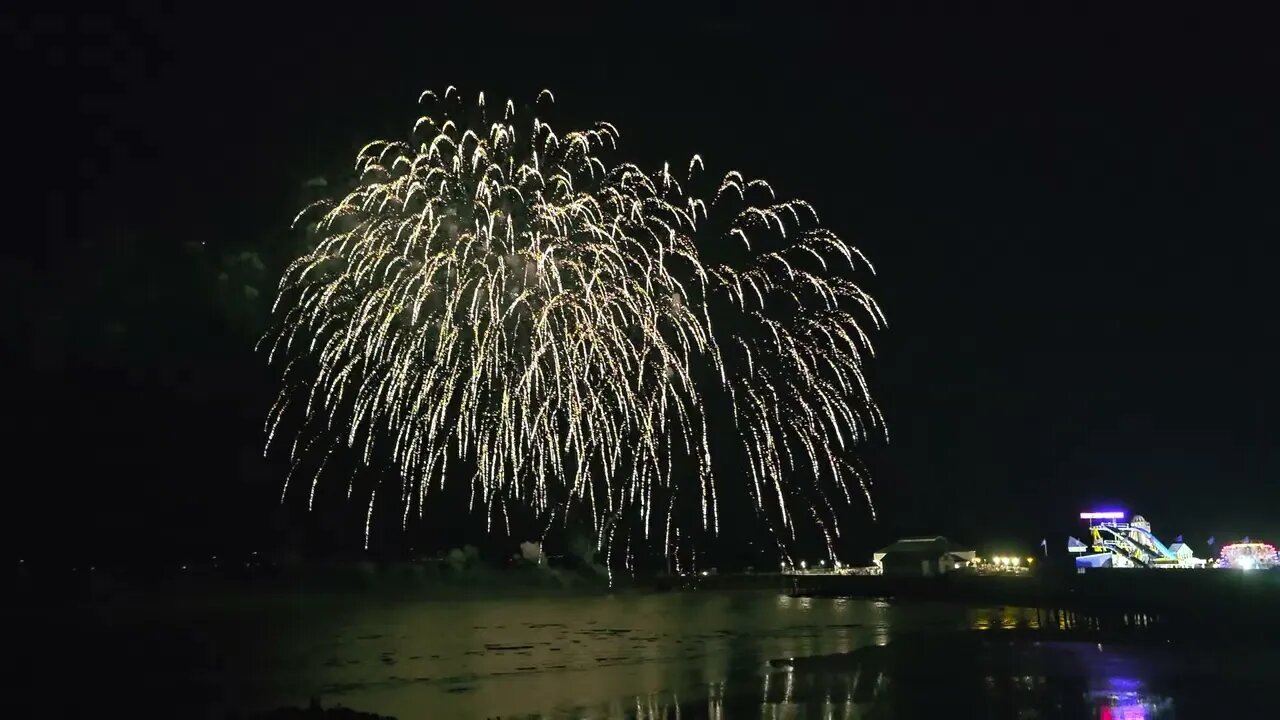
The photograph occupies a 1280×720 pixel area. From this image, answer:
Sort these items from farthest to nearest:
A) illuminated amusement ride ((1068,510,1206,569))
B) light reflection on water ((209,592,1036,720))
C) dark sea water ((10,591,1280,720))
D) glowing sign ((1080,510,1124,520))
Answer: glowing sign ((1080,510,1124,520)) < illuminated amusement ride ((1068,510,1206,569)) < light reflection on water ((209,592,1036,720)) < dark sea water ((10,591,1280,720))

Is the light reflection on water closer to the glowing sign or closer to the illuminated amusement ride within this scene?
the illuminated amusement ride

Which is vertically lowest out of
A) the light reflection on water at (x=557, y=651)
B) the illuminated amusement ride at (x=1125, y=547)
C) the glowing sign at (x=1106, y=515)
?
the light reflection on water at (x=557, y=651)

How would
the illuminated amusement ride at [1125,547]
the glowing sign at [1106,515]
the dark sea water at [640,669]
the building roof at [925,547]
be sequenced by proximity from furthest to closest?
1. the building roof at [925,547]
2. the glowing sign at [1106,515]
3. the illuminated amusement ride at [1125,547]
4. the dark sea water at [640,669]

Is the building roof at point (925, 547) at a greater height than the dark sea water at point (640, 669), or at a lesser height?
greater

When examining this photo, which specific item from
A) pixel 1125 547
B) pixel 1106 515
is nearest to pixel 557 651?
pixel 1125 547

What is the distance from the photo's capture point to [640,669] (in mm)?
→ 26844

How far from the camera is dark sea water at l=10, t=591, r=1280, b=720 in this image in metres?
20.0

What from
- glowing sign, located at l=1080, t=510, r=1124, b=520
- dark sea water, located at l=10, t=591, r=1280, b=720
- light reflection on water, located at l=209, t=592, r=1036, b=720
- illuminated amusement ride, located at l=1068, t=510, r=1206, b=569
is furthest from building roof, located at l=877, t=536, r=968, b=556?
dark sea water, located at l=10, t=591, r=1280, b=720

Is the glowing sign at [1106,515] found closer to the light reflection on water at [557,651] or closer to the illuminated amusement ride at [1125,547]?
the illuminated amusement ride at [1125,547]

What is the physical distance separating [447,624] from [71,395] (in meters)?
48.7

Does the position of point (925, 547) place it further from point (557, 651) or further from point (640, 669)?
point (640, 669)

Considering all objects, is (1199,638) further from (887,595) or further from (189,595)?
(189,595)

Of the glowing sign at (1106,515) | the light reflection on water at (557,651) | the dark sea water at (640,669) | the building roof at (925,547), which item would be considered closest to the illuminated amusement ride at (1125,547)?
the glowing sign at (1106,515)

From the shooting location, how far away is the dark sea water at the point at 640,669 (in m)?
20.0
